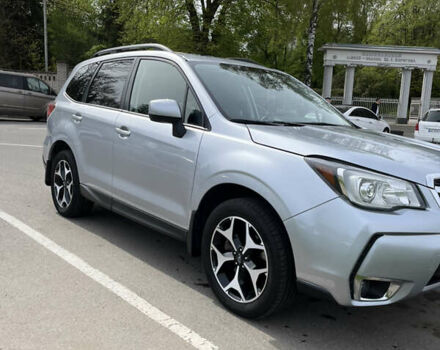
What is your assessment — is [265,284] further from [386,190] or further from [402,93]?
[402,93]

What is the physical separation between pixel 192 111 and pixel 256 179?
95 centimetres

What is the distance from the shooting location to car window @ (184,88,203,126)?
3.39 metres

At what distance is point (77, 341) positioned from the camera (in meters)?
2.68

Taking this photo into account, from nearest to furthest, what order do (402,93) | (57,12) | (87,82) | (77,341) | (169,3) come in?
(77,341)
(87,82)
(169,3)
(402,93)
(57,12)

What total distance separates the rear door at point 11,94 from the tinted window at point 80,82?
13547 millimetres

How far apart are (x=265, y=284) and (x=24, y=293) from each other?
1740 mm

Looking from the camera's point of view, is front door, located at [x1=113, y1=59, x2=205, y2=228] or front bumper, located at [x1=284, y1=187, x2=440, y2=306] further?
front door, located at [x1=113, y1=59, x2=205, y2=228]

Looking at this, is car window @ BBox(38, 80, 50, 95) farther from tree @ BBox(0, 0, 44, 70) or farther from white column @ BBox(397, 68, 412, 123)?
tree @ BBox(0, 0, 44, 70)

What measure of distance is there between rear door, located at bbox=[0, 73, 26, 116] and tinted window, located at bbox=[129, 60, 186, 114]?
1498cm

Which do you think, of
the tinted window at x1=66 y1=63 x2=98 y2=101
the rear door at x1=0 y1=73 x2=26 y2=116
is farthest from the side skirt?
the rear door at x1=0 y1=73 x2=26 y2=116

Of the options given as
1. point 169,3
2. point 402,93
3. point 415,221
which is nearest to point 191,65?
point 415,221

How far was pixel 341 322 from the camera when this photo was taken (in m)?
3.09

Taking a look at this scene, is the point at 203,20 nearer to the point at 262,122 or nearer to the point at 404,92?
the point at 404,92

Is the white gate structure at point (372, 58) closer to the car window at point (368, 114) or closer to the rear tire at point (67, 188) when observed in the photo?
the car window at point (368, 114)
